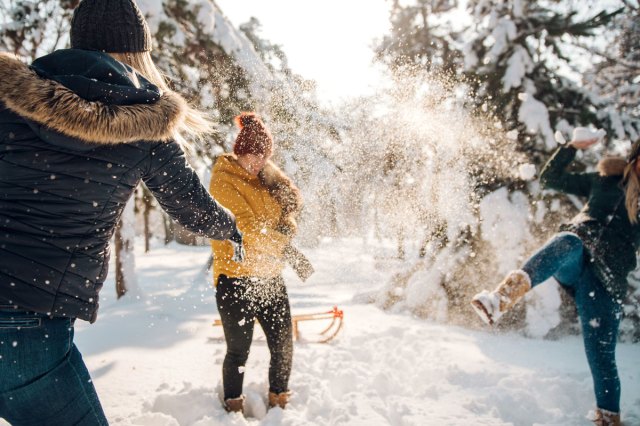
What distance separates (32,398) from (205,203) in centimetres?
76

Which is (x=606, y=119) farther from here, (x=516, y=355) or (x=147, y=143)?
(x=147, y=143)

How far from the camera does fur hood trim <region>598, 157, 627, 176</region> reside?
2703 mm

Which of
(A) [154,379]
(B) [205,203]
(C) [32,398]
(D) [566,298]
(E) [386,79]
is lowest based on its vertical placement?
(A) [154,379]

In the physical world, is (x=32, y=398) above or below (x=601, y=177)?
below

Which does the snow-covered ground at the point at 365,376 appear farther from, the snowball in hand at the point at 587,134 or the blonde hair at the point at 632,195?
the snowball in hand at the point at 587,134

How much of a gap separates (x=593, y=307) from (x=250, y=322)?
2072 millimetres

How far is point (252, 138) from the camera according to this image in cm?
246

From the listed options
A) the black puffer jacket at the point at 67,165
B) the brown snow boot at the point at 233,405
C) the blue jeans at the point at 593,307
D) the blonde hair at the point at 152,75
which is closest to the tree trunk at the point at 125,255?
the brown snow boot at the point at 233,405

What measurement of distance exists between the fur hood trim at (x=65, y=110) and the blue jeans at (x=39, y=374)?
52 centimetres

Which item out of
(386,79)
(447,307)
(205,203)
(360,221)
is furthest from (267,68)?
(205,203)

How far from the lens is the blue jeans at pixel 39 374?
1.06 m

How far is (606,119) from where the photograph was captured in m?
5.90

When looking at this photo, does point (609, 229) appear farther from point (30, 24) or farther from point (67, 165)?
point (30, 24)

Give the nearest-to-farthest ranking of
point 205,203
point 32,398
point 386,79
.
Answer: point 32,398
point 205,203
point 386,79
